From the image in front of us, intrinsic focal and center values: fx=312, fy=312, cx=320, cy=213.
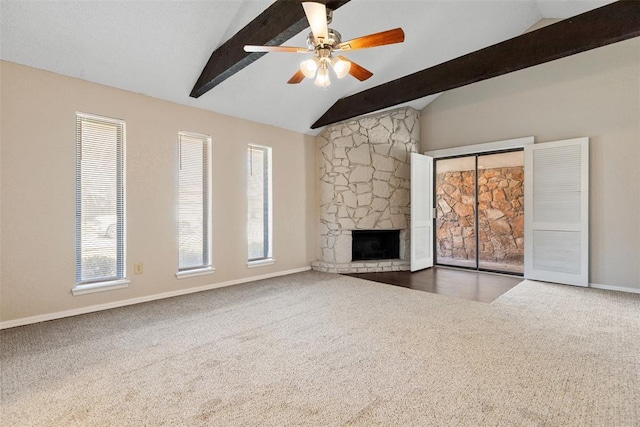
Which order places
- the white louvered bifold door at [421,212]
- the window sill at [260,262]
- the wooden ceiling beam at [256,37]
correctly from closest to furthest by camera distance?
the wooden ceiling beam at [256,37], the window sill at [260,262], the white louvered bifold door at [421,212]

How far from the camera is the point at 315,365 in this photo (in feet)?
7.41

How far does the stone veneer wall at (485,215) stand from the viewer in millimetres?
6492

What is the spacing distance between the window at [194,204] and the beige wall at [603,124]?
4988 millimetres

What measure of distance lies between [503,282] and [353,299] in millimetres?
2594

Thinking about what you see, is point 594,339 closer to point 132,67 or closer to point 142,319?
point 142,319

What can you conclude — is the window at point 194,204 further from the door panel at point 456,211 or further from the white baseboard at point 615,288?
the white baseboard at point 615,288

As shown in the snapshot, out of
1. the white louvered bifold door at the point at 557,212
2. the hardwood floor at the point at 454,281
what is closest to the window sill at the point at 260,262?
the hardwood floor at the point at 454,281

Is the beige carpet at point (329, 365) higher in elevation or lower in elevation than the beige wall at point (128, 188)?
lower

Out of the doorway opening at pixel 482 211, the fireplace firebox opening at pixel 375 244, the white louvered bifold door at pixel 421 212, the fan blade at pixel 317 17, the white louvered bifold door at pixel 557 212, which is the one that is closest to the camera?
the fan blade at pixel 317 17

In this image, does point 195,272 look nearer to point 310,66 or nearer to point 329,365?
point 329,365

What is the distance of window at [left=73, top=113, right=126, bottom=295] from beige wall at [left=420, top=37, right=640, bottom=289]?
5.89 meters

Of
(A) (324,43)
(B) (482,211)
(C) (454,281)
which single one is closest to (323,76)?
(A) (324,43)

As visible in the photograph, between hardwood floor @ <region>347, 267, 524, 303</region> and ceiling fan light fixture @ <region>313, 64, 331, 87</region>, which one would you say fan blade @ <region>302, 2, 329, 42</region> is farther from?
hardwood floor @ <region>347, 267, 524, 303</region>

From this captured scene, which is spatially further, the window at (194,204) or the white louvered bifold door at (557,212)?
the white louvered bifold door at (557,212)
